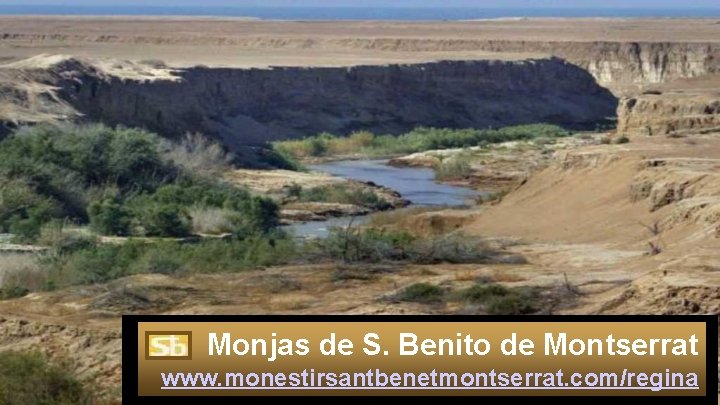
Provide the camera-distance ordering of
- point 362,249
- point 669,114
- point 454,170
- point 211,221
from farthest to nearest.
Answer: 1. point 454,170
2. point 669,114
3. point 211,221
4. point 362,249

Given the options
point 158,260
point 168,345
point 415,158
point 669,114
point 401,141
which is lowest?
point 401,141

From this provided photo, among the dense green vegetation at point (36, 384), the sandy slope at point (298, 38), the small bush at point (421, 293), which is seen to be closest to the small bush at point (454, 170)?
the sandy slope at point (298, 38)

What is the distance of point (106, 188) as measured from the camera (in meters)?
41.9

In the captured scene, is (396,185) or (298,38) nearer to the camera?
(396,185)

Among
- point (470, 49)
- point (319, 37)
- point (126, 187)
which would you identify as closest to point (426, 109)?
point (470, 49)

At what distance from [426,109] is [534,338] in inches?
2496

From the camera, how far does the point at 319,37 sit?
11406cm

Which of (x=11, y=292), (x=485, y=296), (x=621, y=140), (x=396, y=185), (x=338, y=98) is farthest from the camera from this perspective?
(x=338, y=98)

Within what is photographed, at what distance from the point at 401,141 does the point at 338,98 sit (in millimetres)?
8010

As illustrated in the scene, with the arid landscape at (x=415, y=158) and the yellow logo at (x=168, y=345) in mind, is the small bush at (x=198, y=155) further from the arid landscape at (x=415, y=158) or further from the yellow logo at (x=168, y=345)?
the yellow logo at (x=168, y=345)

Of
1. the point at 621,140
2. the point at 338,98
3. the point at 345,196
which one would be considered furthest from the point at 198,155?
the point at 338,98

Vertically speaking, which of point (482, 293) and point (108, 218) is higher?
point (482, 293)

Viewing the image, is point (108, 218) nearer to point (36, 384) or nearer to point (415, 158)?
point (36, 384)

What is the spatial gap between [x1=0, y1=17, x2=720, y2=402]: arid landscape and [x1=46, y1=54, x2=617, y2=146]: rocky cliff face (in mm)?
124
